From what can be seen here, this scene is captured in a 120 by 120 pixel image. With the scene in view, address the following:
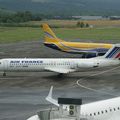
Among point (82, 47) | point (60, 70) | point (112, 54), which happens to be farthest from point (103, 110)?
point (82, 47)

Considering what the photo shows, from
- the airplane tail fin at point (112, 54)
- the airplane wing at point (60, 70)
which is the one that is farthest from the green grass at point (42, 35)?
the airplane tail fin at point (112, 54)

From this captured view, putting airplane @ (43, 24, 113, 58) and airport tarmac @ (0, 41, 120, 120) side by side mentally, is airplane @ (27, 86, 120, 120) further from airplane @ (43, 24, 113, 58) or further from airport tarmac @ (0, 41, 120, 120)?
airplane @ (43, 24, 113, 58)

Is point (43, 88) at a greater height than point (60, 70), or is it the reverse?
point (60, 70)

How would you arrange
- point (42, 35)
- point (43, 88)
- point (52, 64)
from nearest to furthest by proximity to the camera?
Answer: point (43, 88) → point (52, 64) → point (42, 35)

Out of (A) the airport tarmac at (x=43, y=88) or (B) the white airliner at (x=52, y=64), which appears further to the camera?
(B) the white airliner at (x=52, y=64)

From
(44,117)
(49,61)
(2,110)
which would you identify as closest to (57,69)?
(49,61)

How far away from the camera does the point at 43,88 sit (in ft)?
175

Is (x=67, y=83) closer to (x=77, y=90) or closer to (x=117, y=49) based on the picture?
(x=77, y=90)

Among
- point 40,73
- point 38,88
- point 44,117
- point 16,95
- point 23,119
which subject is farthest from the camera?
point 40,73

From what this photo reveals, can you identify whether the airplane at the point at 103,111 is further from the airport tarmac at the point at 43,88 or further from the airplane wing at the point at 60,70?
the airplane wing at the point at 60,70

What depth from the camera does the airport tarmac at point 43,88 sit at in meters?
43.7

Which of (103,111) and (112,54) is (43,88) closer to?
(112,54)

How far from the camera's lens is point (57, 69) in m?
60.3

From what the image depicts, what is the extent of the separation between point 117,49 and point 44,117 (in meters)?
36.4
